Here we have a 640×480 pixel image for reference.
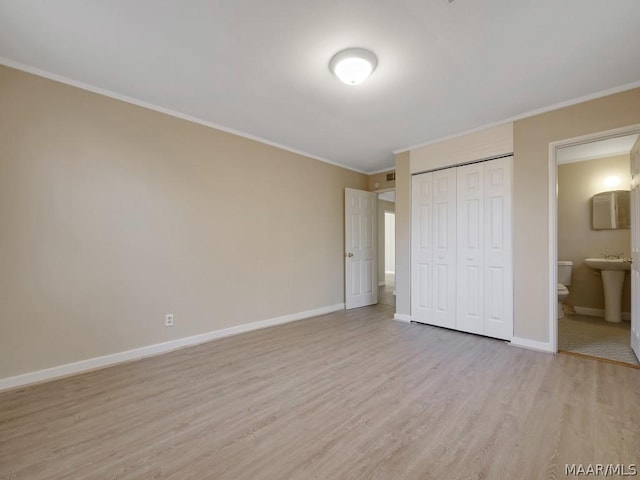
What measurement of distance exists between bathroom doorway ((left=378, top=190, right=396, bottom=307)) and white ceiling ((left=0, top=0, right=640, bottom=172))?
2778mm

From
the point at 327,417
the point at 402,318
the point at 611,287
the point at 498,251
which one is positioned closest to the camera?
the point at 327,417

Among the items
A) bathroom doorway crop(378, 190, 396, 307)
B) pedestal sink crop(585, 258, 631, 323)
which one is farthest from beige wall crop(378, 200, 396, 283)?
pedestal sink crop(585, 258, 631, 323)

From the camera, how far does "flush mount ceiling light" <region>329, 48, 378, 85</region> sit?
212 cm

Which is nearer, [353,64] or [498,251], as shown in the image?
[353,64]

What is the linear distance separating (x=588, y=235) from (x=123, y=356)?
6466 mm

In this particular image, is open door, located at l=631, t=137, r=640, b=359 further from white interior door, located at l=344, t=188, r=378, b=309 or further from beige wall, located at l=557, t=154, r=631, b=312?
white interior door, located at l=344, t=188, r=378, b=309

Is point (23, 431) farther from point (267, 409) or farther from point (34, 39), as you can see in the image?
point (34, 39)

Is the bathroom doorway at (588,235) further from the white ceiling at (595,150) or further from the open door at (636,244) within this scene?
the open door at (636,244)

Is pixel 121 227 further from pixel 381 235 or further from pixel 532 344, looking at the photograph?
pixel 381 235

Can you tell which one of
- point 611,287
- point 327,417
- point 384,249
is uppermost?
point 384,249

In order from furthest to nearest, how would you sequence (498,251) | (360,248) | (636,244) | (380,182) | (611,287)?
(380,182) → (360,248) → (611,287) → (498,251) → (636,244)

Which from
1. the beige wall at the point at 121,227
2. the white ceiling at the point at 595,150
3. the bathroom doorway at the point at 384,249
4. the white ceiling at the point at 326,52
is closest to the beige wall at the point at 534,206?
the white ceiling at the point at 326,52

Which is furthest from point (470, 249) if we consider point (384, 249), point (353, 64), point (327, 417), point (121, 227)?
point (384, 249)

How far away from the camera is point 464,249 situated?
3623 millimetres
